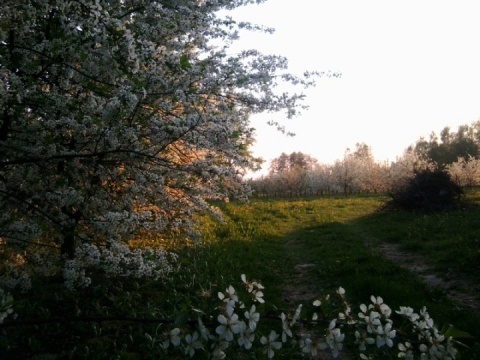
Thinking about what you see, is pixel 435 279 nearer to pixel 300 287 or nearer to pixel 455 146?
pixel 300 287

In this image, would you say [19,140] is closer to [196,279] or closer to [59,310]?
[59,310]

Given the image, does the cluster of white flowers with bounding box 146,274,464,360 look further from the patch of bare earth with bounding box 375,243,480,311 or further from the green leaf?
the patch of bare earth with bounding box 375,243,480,311

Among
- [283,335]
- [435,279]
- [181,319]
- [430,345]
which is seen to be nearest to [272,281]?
[435,279]

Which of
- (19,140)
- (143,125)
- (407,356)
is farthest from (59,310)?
(407,356)

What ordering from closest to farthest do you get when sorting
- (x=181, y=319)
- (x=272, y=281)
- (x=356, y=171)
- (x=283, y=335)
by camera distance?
(x=181, y=319)
(x=283, y=335)
(x=272, y=281)
(x=356, y=171)

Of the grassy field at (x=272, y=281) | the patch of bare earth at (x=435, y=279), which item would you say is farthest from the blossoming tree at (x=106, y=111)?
the patch of bare earth at (x=435, y=279)

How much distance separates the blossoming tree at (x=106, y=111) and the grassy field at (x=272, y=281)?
42.7 inches

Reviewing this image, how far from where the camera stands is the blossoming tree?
172 inches

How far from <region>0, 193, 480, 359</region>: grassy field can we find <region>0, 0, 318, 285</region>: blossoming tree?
1.09 metres

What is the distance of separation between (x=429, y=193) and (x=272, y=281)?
562 inches

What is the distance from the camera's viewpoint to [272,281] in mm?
10258

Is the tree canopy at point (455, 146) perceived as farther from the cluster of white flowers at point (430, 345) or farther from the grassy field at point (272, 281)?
the cluster of white flowers at point (430, 345)

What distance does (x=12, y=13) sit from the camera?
4207 millimetres

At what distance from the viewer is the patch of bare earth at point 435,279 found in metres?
8.30
